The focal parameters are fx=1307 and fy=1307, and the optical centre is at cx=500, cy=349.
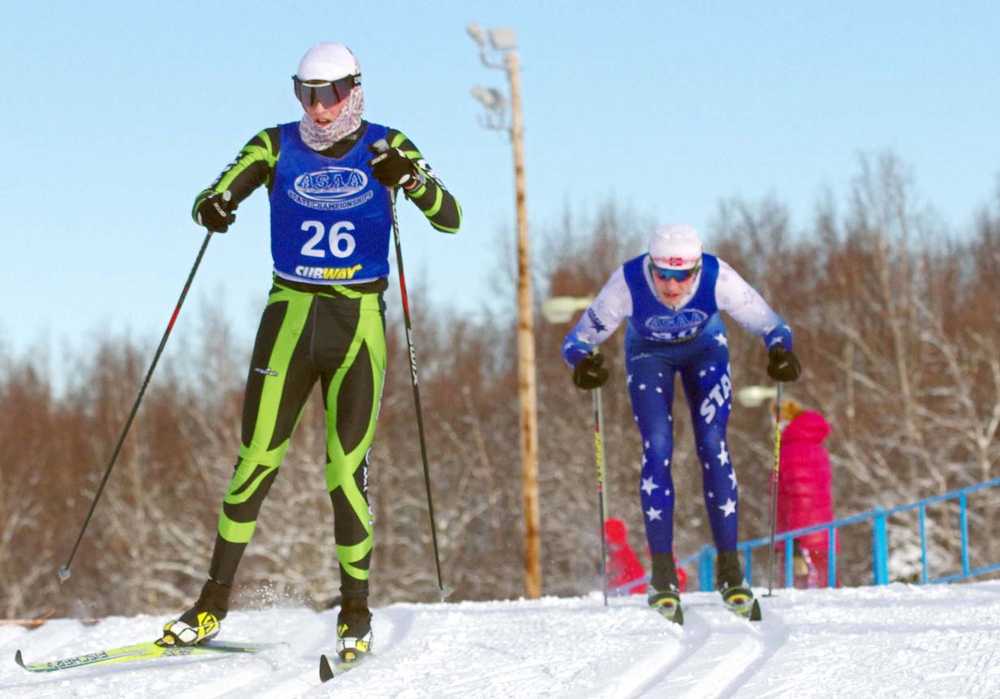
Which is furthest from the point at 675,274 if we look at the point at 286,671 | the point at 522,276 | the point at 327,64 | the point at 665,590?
the point at 522,276

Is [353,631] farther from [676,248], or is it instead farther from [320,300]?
[676,248]

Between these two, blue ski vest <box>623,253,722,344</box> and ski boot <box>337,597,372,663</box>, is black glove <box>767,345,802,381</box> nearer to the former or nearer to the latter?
blue ski vest <box>623,253,722,344</box>

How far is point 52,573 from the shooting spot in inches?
1574

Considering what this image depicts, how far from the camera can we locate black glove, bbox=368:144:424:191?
471 cm

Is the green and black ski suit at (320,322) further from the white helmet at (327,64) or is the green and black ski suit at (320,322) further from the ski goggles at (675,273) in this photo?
the ski goggles at (675,273)

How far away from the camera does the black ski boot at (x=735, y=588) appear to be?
19.1 feet

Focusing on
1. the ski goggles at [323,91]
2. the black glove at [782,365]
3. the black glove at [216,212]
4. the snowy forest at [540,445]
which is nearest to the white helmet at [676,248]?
the black glove at [782,365]

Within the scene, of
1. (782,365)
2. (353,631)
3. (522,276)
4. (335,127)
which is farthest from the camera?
(522,276)

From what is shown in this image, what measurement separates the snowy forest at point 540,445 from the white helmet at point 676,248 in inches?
906

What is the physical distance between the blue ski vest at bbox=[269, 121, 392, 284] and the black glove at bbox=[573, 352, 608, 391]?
1.88 m

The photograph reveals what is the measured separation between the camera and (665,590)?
5961 millimetres

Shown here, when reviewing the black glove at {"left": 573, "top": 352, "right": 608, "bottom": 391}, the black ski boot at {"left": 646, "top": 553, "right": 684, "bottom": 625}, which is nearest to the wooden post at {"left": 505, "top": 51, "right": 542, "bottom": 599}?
the black glove at {"left": 573, "top": 352, "right": 608, "bottom": 391}

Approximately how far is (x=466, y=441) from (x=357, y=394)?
110 ft

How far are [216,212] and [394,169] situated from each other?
0.68m
